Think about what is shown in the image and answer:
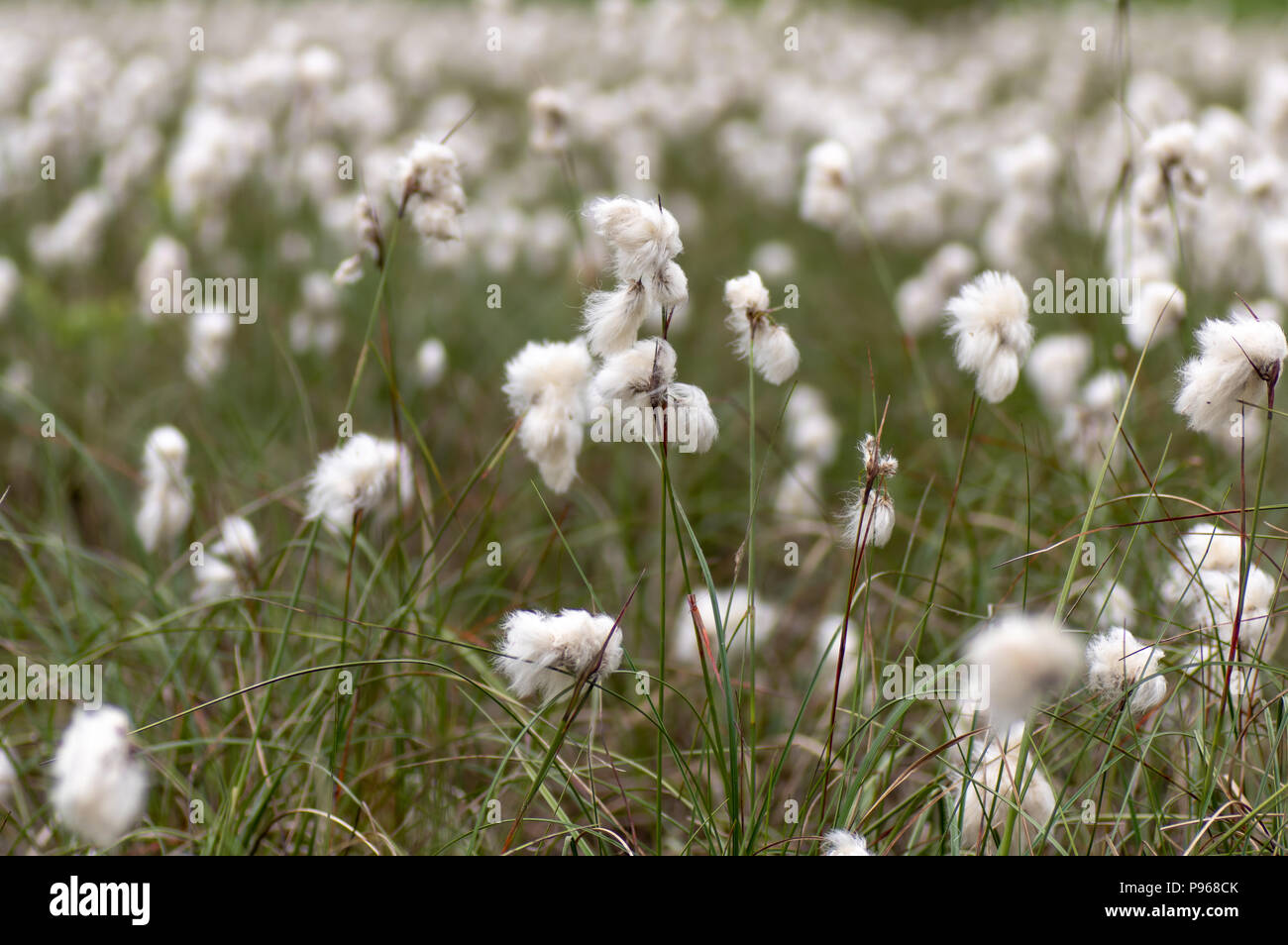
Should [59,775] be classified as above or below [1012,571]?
below

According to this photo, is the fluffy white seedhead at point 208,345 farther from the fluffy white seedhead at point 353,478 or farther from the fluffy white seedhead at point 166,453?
the fluffy white seedhead at point 353,478

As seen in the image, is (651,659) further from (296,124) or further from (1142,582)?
(296,124)

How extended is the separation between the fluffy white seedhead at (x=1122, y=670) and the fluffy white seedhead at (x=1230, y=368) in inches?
15.2

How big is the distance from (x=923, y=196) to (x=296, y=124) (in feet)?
10.2

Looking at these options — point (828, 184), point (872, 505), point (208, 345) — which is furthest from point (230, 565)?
point (828, 184)

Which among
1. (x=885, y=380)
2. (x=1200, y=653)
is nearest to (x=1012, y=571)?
(x=1200, y=653)

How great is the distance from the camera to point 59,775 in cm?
124

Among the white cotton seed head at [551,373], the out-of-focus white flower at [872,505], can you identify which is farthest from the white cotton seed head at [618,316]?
the out-of-focus white flower at [872,505]

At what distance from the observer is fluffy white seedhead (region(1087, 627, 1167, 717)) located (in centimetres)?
164

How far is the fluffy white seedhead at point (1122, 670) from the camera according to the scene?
1.64 m

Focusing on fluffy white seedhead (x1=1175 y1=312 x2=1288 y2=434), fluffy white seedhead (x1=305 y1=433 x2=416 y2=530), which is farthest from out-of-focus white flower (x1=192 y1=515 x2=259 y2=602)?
fluffy white seedhead (x1=1175 y1=312 x2=1288 y2=434)

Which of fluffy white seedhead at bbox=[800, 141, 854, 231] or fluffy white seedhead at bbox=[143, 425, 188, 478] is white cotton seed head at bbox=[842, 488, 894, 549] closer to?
fluffy white seedhead at bbox=[800, 141, 854, 231]

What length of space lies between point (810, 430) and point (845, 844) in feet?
6.67

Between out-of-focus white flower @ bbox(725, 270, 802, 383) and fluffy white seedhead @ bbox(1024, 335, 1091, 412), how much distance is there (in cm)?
176
